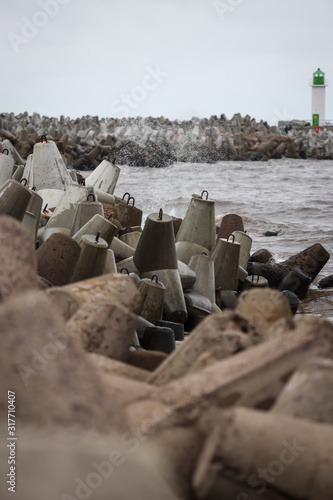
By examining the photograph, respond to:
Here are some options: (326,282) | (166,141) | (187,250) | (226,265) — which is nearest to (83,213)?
(187,250)

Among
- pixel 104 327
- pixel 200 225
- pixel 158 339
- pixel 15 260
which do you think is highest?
pixel 15 260

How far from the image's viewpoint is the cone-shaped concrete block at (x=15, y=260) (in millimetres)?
2035

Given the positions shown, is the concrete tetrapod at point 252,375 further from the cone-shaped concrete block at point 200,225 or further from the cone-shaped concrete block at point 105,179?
the cone-shaped concrete block at point 105,179

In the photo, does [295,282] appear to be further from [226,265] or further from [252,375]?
[252,375]

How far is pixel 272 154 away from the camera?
34.5m

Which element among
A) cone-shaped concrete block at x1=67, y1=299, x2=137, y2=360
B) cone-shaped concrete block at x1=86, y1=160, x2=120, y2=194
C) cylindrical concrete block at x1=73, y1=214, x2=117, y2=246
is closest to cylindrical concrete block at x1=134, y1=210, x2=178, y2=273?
cylindrical concrete block at x1=73, y1=214, x2=117, y2=246

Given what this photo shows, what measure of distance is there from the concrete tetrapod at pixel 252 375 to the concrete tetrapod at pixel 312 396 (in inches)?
2.0

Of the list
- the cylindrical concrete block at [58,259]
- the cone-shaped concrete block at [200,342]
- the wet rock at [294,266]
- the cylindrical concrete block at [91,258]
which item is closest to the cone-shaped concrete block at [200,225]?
the wet rock at [294,266]

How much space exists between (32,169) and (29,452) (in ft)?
19.9

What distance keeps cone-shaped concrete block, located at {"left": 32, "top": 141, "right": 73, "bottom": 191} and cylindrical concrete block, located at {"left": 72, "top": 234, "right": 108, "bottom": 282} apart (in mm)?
3174

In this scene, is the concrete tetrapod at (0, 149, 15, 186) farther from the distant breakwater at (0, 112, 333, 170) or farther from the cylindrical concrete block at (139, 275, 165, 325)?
the distant breakwater at (0, 112, 333, 170)

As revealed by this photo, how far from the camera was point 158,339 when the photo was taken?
4.07 metres

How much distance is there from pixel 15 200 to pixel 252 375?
319 centimetres

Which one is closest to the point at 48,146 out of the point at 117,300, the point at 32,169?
the point at 32,169
